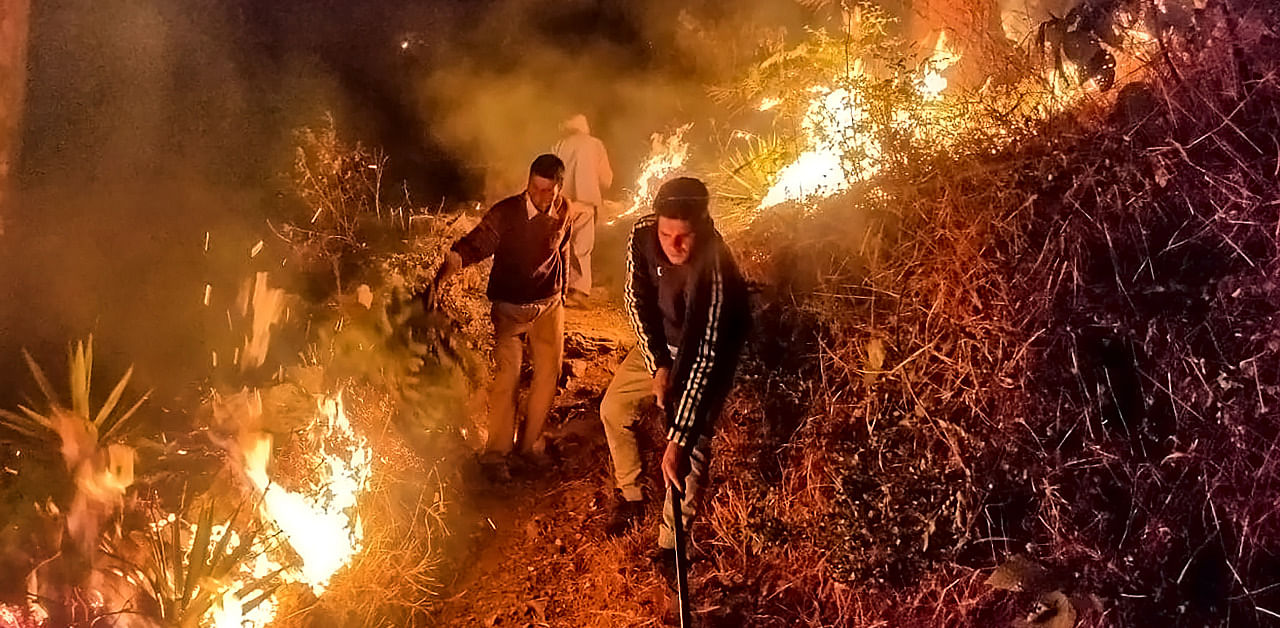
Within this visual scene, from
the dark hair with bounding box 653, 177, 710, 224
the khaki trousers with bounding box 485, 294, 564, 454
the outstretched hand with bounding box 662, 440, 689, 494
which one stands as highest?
the dark hair with bounding box 653, 177, 710, 224

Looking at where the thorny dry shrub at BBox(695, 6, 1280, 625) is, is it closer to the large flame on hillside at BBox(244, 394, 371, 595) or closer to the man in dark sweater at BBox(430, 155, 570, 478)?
the man in dark sweater at BBox(430, 155, 570, 478)

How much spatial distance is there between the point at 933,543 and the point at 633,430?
1479 mm

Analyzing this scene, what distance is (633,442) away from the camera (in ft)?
14.3

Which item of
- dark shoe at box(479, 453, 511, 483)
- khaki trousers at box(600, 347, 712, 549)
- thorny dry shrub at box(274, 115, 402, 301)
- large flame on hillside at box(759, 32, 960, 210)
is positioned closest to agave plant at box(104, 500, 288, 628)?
dark shoe at box(479, 453, 511, 483)

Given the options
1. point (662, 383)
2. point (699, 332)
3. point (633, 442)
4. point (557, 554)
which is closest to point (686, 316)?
point (699, 332)

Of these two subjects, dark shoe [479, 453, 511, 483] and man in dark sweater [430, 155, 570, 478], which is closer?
man in dark sweater [430, 155, 570, 478]

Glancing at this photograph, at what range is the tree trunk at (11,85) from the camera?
203 inches

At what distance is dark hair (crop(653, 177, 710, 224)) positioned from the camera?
3584mm

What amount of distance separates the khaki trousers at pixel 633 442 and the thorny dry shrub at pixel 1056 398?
1.28 ft

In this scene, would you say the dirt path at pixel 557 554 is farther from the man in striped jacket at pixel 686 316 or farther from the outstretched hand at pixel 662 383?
the outstretched hand at pixel 662 383

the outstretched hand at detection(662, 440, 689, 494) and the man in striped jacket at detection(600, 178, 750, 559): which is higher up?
the man in striped jacket at detection(600, 178, 750, 559)

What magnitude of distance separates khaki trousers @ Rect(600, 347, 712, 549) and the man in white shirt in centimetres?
167

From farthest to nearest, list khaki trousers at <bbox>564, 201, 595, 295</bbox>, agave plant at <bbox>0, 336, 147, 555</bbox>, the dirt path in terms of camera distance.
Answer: khaki trousers at <bbox>564, 201, 595, 295</bbox> → the dirt path → agave plant at <bbox>0, 336, 147, 555</bbox>

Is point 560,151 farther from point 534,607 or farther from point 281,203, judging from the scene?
point 534,607
